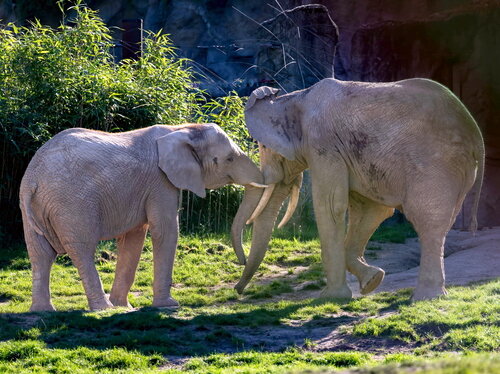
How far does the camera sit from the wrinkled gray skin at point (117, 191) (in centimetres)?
934

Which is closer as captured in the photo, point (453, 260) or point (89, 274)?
point (89, 274)

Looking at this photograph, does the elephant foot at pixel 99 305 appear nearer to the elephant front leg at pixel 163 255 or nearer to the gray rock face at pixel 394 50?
the elephant front leg at pixel 163 255

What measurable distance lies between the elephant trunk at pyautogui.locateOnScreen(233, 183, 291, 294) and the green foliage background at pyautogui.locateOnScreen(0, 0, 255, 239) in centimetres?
359

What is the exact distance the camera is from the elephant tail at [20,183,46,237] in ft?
30.4

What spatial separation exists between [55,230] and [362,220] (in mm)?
3787

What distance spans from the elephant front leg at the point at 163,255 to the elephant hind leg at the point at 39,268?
44.4 inches

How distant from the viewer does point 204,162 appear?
10.5 metres

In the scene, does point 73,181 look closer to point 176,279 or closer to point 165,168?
point 165,168

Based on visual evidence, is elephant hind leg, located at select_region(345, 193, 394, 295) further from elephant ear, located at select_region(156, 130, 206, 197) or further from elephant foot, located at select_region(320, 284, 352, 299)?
elephant ear, located at select_region(156, 130, 206, 197)

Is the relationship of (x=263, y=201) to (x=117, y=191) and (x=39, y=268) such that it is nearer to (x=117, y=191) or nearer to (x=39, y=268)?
(x=117, y=191)

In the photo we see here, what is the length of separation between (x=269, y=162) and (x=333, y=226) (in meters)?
1.34

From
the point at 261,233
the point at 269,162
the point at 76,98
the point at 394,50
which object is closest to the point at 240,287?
the point at 261,233

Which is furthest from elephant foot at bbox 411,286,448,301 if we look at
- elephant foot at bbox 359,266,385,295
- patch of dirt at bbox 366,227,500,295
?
patch of dirt at bbox 366,227,500,295

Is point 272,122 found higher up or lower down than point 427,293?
higher up
